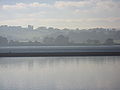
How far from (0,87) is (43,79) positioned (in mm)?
818

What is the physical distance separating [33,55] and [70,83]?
6337 millimetres

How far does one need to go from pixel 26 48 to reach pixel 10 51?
3.58 feet

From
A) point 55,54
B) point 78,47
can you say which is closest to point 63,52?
point 55,54

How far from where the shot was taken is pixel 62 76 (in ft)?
16.4

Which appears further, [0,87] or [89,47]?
[89,47]

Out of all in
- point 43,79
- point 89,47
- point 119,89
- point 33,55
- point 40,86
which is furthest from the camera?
point 89,47

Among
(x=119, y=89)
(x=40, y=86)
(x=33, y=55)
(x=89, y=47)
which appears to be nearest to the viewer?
(x=119, y=89)

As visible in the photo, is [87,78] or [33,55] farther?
[33,55]

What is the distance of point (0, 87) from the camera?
4.10 meters

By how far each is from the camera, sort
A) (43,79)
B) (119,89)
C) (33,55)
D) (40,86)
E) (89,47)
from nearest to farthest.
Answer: (119,89)
(40,86)
(43,79)
(33,55)
(89,47)

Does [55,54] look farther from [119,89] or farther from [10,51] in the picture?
[119,89]

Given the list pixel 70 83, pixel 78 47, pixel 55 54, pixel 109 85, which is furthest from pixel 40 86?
pixel 78 47

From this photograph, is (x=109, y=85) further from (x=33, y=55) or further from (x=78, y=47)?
(x=78, y=47)

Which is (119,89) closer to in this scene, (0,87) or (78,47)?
(0,87)
